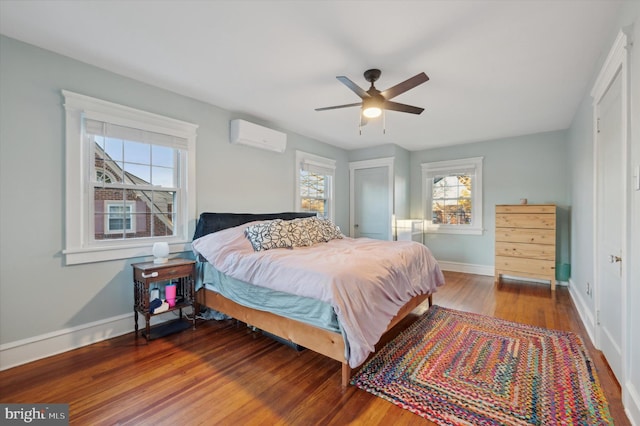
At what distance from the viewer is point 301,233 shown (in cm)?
316

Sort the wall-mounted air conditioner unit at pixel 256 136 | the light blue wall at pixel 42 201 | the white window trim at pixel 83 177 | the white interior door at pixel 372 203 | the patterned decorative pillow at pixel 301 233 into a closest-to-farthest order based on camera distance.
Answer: the light blue wall at pixel 42 201
the white window trim at pixel 83 177
the patterned decorative pillow at pixel 301 233
the wall-mounted air conditioner unit at pixel 256 136
the white interior door at pixel 372 203

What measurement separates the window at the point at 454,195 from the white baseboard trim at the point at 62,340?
511cm

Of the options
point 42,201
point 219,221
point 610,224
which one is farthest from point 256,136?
point 610,224

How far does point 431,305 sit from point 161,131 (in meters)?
3.63

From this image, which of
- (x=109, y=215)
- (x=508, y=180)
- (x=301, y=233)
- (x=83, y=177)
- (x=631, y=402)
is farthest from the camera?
(x=508, y=180)

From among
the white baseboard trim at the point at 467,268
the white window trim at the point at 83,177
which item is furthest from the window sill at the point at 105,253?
the white baseboard trim at the point at 467,268

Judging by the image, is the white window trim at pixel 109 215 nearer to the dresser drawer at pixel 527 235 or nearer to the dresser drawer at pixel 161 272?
the dresser drawer at pixel 161 272

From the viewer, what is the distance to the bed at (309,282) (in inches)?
74.3

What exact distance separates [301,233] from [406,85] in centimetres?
179

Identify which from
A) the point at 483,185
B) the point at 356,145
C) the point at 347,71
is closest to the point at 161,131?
the point at 347,71

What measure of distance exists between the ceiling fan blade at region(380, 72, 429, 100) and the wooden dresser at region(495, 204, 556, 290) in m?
3.23

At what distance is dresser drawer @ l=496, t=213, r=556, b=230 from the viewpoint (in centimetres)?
419

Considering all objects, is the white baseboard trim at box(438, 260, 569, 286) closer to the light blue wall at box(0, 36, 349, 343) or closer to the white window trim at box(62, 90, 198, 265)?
the white window trim at box(62, 90, 198, 265)

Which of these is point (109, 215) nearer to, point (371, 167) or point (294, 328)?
point (294, 328)
